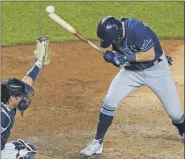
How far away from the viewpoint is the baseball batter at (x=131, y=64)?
21.3ft

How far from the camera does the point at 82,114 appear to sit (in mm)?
8211

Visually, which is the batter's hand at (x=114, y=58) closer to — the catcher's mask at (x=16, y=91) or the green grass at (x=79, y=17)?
the catcher's mask at (x=16, y=91)

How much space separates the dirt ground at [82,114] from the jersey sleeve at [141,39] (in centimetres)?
137

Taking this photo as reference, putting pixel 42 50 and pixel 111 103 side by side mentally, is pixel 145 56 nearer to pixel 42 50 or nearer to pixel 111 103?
pixel 111 103

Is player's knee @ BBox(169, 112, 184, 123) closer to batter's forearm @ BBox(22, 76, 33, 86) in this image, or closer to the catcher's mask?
batter's forearm @ BBox(22, 76, 33, 86)

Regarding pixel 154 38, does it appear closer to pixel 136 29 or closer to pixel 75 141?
pixel 136 29

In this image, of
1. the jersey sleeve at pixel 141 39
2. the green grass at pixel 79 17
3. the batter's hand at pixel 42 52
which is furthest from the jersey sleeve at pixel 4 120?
the green grass at pixel 79 17

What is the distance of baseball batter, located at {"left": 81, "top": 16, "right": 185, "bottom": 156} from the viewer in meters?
6.49

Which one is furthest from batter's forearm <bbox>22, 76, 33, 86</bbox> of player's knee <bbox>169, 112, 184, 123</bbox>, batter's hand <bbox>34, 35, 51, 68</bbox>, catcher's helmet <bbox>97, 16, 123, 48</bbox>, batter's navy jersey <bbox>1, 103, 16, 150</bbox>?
player's knee <bbox>169, 112, 184, 123</bbox>

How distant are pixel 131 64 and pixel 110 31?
1.84 feet

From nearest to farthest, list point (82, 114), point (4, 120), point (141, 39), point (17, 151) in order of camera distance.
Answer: point (4, 120), point (17, 151), point (141, 39), point (82, 114)

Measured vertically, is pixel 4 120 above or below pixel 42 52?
below

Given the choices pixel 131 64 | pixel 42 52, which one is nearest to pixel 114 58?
pixel 131 64

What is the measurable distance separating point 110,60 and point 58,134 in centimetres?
149
